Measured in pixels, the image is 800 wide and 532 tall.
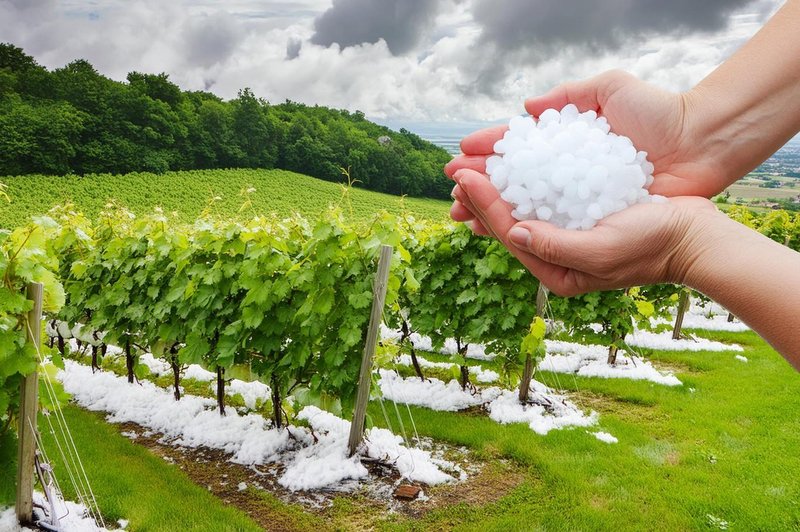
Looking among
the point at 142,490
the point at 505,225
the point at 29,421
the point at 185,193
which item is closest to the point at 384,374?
the point at 142,490

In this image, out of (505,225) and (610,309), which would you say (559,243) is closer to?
(505,225)

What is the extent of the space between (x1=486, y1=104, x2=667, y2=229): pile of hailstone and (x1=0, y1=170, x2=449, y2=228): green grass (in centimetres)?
3829

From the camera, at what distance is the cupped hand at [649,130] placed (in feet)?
7.04

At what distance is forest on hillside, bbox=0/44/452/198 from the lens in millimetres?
51219

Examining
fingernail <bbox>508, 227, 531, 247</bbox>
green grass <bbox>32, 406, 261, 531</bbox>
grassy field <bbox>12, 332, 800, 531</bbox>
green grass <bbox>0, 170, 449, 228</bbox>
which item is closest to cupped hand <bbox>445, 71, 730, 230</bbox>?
fingernail <bbox>508, 227, 531, 247</bbox>

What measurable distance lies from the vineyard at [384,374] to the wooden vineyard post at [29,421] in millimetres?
79

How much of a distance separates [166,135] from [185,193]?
1145 cm

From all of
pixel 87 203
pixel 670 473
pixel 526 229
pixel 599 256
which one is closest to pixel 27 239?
pixel 526 229

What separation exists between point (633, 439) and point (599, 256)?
12.6ft

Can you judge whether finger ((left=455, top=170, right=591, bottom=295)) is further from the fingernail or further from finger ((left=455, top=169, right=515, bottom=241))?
the fingernail

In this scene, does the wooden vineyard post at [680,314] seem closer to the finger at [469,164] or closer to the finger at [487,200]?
the finger at [469,164]

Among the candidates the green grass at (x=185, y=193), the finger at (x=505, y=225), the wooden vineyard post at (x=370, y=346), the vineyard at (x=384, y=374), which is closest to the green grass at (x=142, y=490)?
the vineyard at (x=384, y=374)

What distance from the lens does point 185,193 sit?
52312 mm

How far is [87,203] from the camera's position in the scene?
45.8m
